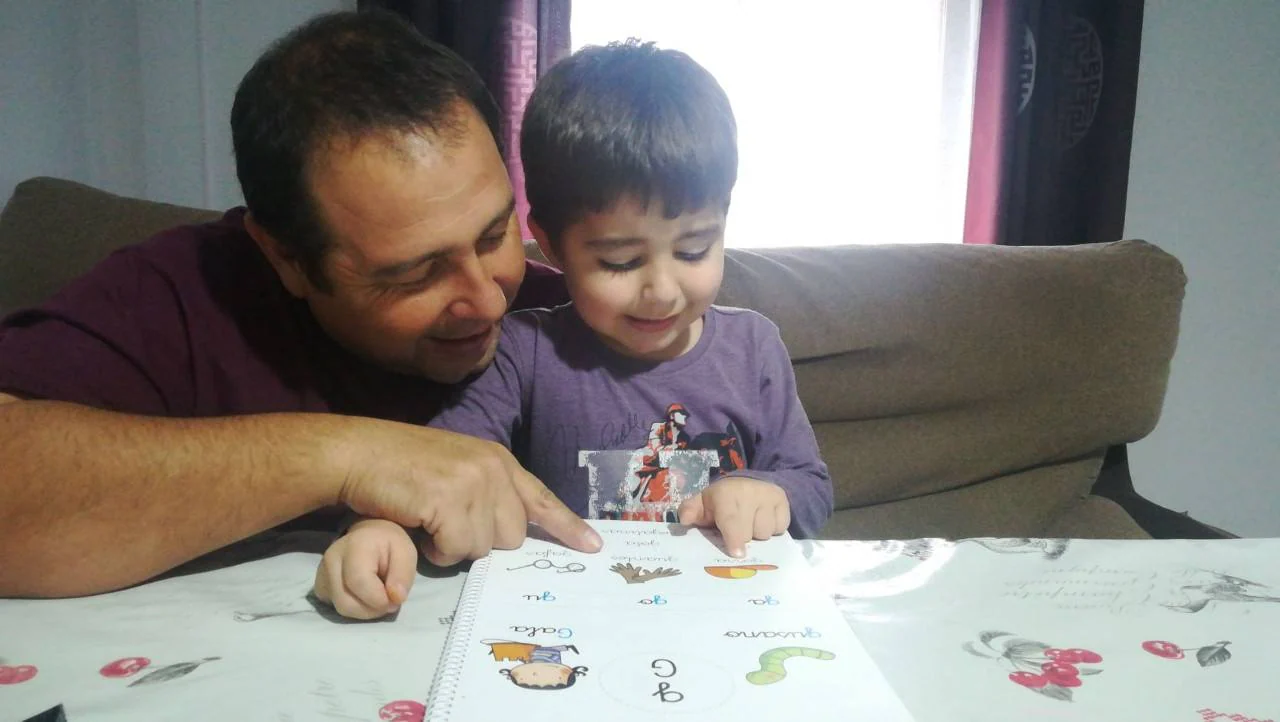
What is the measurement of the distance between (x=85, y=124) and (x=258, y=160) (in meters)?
1.13

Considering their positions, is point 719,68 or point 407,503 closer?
point 407,503

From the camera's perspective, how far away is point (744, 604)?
60 cm

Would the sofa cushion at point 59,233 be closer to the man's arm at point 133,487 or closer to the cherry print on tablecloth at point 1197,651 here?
the man's arm at point 133,487

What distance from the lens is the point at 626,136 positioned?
825 mm

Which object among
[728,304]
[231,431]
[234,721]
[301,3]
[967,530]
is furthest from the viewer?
[301,3]

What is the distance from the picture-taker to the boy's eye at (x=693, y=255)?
2.81 ft

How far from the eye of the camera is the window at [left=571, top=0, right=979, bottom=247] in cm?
197

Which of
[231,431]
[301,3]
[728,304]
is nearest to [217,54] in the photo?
[301,3]

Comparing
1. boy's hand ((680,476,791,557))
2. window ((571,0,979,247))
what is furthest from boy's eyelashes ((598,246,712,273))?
window ((571,0,979,247))

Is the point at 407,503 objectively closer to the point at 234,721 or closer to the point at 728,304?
the point at 234,721

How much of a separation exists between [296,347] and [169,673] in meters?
0.50

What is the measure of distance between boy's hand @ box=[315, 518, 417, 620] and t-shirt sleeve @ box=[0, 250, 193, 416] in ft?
1.06

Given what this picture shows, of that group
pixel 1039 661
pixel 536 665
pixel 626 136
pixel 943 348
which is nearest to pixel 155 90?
pixel 626 136

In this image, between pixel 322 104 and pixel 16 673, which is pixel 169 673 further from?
pixel 322 104
